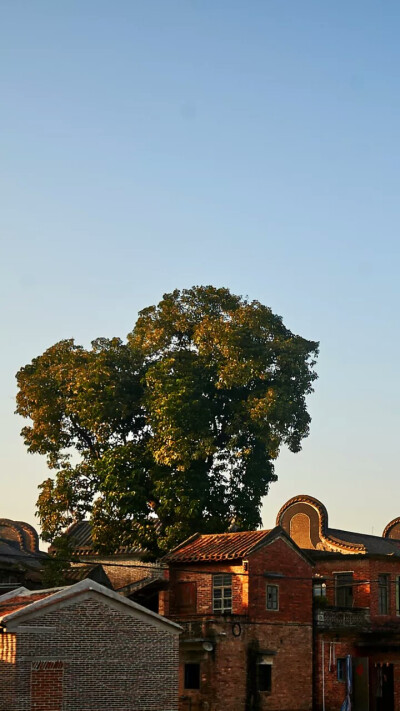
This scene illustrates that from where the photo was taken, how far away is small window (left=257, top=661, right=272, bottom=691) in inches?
1553

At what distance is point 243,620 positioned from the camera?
39.6 m

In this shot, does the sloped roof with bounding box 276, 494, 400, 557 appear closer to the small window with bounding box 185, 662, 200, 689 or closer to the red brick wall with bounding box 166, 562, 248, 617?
the red brick wall with bounding box 166, 562, 248, 617

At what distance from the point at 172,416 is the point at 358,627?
1232 cm

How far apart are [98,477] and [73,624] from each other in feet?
63.1

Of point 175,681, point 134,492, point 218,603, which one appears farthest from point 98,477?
point 175,681

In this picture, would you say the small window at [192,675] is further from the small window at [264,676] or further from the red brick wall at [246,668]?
the small window at [264,676]

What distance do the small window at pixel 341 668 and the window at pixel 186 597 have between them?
6301 millimetres

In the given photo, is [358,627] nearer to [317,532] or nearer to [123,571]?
[317,532]

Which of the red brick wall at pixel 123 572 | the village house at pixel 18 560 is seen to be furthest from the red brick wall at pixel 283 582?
the village house at pixel 18 560

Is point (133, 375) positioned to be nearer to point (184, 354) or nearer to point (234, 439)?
point (184, 354)

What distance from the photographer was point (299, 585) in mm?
41969

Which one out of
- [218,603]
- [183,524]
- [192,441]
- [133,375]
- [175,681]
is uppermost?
[133,375]

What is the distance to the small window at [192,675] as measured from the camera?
127 ft

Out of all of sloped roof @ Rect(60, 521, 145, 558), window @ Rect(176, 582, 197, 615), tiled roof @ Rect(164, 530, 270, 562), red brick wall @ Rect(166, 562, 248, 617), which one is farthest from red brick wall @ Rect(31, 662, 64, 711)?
sloped roof @ Rect(60, 521, 145, 558)
